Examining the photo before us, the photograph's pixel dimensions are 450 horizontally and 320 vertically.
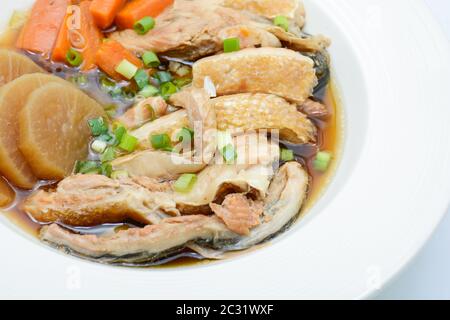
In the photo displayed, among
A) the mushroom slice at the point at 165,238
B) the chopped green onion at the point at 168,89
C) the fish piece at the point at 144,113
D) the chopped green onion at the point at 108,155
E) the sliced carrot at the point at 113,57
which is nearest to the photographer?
the mushroom slice at the point at 165,238

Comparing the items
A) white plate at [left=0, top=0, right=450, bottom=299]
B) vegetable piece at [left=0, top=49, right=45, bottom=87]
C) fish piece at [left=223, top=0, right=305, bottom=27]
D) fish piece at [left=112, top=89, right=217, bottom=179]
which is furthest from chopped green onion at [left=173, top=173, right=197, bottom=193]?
fish piece at [left=223, top=0, right=305, bottom=27]

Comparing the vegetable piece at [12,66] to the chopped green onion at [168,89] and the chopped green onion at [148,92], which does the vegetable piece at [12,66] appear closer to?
the chopped green onion at [148,92]

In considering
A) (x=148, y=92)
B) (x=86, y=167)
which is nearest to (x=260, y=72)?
(x=148, y=92)

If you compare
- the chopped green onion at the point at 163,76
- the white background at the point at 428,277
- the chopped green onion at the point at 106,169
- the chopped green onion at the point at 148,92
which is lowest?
the white background at the point at 428,277

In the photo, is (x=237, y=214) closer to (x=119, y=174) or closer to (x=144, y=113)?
(x=119, y=174)

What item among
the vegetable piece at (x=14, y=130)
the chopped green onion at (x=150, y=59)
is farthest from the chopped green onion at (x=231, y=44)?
the vegetable piece at (x=14, y=130)
